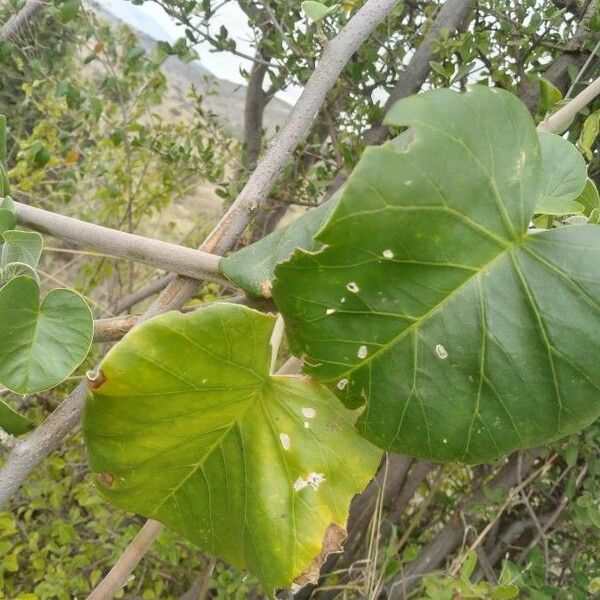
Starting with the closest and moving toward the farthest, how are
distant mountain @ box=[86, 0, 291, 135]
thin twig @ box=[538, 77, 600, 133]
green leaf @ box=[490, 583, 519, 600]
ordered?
thin twig @ box=[538, 77, 600, 133] < green leaf @ box=[490, 583, 519, 600] < distant mountain @ box=[86, 0, 291, 135]

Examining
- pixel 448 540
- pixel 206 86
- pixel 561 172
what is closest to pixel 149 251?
pixel 561 172

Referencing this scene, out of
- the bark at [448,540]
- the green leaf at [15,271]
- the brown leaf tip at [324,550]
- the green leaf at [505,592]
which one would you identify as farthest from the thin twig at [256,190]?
Answer: the bark at [448,540]

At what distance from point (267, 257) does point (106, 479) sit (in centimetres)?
22

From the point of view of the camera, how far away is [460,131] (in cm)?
42

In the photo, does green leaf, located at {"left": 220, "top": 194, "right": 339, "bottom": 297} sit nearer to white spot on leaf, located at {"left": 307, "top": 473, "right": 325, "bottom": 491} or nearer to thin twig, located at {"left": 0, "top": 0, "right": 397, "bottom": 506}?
thin twig, located at {"left": 0, "top": 0, "right": 397, "bottom": 506}

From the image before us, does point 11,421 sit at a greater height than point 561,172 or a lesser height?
greater

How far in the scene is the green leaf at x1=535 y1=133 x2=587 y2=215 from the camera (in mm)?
534

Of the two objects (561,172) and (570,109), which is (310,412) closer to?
(561,172)

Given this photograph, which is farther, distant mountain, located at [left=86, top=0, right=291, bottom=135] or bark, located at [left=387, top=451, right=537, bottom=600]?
distant mountain, located at [left=86, top=0, right=291, bottom=135]

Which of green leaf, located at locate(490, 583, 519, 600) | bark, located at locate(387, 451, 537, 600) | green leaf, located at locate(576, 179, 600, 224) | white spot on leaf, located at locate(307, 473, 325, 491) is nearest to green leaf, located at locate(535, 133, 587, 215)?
green leaf, located at locate(576, 179, 600, 224)

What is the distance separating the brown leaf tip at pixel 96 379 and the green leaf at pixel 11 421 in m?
0.09

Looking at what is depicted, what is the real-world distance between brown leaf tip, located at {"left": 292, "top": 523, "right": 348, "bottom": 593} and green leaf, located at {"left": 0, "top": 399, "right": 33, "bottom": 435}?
0.26 m

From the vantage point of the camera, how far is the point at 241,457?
1.78ft

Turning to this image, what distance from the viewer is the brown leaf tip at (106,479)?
515mm
